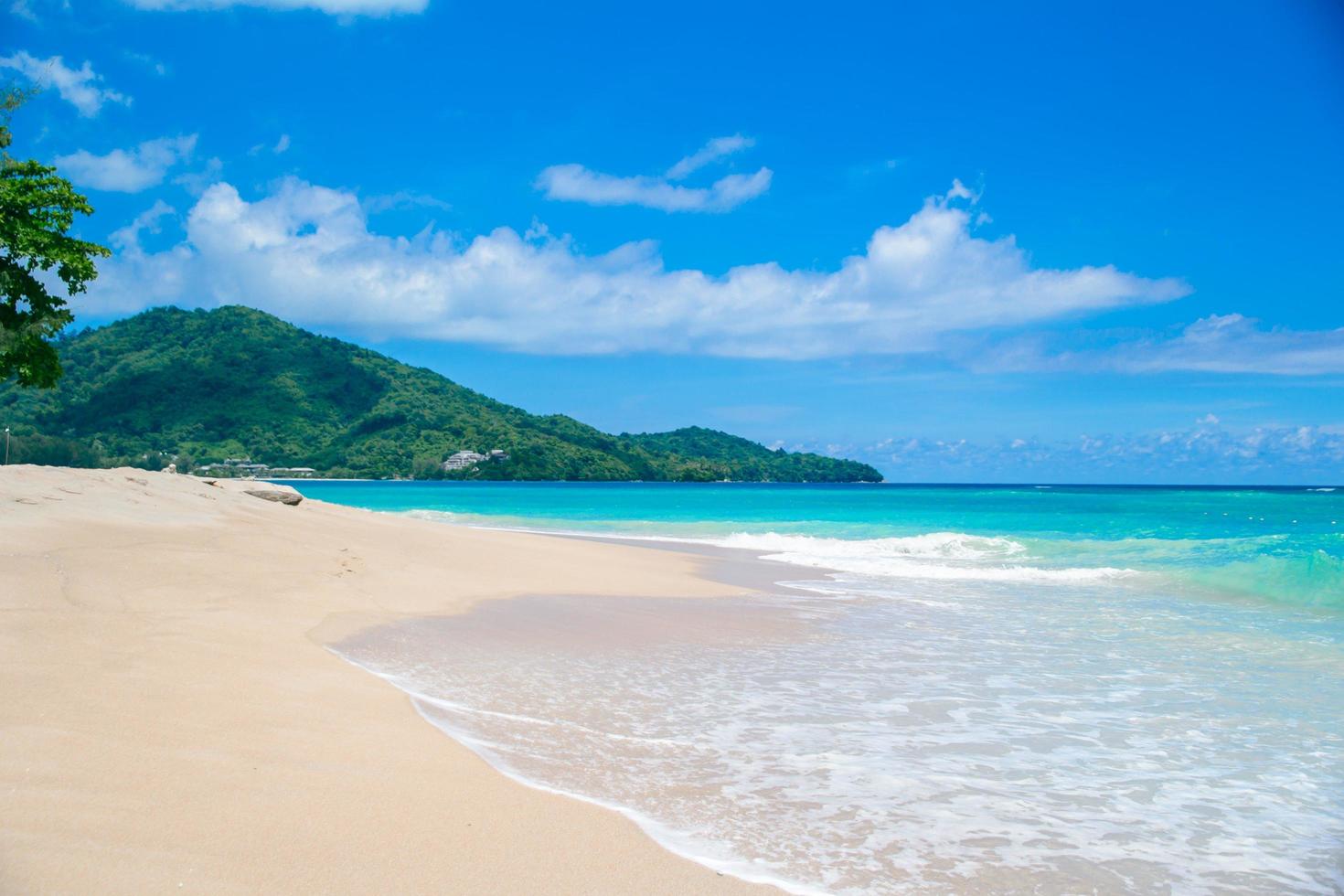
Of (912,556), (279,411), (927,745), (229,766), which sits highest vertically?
(279,411)

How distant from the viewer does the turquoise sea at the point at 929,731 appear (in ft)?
13.5

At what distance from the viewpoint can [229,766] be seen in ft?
13.7

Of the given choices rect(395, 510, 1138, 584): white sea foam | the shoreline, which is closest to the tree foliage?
the shoreline

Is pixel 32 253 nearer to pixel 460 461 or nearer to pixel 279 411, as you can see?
pixel 279 411

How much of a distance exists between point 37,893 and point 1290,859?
5381 millimetres

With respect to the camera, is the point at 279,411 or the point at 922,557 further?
the point at 279,411

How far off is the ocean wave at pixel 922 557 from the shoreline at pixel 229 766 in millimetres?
13164

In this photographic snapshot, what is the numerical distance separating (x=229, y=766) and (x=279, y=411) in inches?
4702

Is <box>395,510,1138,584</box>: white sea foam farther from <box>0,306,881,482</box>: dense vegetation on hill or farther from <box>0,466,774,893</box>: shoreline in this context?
<box>0,306,881,482</box>: dense vegetation on hill

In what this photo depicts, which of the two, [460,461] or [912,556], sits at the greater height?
[460,461]

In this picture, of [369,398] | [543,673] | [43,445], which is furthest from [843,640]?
[369,398]

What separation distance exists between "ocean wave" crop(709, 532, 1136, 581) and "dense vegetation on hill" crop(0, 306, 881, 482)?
58.0 m

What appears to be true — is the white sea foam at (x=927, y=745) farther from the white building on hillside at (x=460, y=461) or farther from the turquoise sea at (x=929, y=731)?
the white building on hillside at (x=460, y=461)

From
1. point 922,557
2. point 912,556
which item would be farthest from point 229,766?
point 912,556
